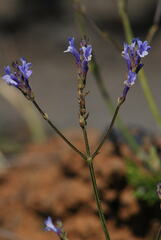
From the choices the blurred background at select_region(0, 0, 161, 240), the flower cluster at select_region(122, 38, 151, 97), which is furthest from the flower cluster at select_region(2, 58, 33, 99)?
the blurred background at select_region(0, 0, 161, 240)

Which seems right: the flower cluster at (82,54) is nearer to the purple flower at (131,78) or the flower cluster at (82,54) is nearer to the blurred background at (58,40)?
the purple flower at (131,78)

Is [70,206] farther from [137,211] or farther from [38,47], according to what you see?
[38,47]

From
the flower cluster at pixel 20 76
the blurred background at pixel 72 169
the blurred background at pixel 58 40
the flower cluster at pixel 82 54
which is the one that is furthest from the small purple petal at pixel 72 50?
the blurred background at pixel 58 40

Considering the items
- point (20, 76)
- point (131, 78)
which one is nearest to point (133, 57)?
point (131, 78)

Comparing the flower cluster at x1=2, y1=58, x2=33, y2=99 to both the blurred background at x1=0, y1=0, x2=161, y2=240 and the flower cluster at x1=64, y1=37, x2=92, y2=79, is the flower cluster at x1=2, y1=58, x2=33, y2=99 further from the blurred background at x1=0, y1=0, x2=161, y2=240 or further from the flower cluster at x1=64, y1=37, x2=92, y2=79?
the blurred background at x1=0, y1=0, x2=161, y2=240

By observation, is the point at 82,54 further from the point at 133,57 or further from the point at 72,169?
the point at 72,169
